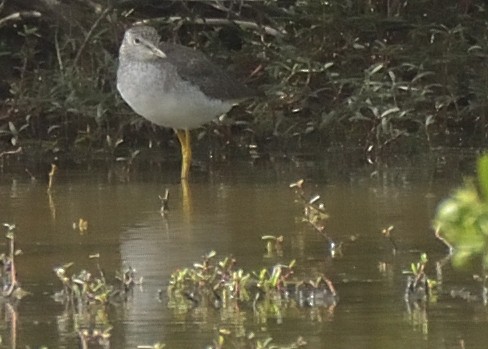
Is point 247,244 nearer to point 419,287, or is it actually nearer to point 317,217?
Answer: point 317,217

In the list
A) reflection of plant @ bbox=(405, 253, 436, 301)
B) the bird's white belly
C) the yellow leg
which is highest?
the bird's white belly

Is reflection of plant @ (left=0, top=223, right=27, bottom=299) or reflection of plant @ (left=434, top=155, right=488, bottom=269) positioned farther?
reflection of plant @ (left=0, top=223, right=27, bottom=299)

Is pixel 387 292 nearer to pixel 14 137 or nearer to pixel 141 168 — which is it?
pixel 141 168

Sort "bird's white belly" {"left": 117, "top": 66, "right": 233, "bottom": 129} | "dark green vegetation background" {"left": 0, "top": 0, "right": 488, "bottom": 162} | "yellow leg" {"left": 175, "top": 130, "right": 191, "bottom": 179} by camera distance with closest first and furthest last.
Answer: "yellow leg" {"left": 175, "top": 130, "right": 191, "bottom": 179}, "bird's white belly" {"left": 117, "top": 66, "right": 233, "bottom": 129}, "dark green vegetation background" {"left": 0, "top": 0, "right": 488, "bottom": 162}

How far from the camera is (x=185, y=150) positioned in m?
8.79

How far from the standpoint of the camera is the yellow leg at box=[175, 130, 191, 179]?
27.9 ft

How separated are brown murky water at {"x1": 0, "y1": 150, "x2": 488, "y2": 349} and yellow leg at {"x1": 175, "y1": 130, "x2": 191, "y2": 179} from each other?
0.09m

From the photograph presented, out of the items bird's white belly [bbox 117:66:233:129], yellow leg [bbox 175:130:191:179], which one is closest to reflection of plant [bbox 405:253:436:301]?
yellow leg [bbox 175:130:191:179]

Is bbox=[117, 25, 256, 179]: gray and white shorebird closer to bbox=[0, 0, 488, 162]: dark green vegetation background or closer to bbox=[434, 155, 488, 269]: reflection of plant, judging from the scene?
bbox=[0, 0, 488, 162]: dark green vegetation background

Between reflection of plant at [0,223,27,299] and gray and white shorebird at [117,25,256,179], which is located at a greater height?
gray and white shorebird at [117,25,256,179]

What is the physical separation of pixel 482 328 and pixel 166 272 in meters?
1.51

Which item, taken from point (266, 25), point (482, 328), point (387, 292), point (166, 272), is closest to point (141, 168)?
point (266, 25)

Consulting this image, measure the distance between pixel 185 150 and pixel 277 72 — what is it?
1184 millimetres

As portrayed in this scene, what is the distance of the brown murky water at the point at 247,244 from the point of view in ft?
14.9
